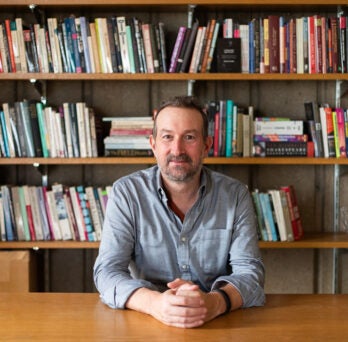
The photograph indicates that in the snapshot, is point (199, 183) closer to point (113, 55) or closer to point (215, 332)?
point (215, 332)

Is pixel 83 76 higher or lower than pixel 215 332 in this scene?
higher

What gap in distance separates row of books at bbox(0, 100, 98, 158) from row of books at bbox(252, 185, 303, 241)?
0.88m

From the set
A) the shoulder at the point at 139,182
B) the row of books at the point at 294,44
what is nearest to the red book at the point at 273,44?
the row of books at the point at 294,44

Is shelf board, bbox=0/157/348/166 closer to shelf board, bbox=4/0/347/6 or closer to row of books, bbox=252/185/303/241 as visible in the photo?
row of books, bbox=252/185/303/241

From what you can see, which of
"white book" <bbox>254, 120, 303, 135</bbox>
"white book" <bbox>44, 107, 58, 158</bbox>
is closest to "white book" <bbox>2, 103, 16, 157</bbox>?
"white book" <bbox>44, 107, 58, 158</bbox>

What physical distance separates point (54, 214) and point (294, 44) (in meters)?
1.49

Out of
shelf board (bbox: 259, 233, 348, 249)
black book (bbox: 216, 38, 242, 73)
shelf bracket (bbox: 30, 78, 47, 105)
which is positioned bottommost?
Answer: shelf board (bbox: 259, 233, 348, 249)

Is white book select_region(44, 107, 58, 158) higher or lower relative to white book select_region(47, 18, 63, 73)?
lower

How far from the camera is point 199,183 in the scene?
2.05 m

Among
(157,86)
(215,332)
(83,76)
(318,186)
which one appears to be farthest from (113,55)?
(215,332)

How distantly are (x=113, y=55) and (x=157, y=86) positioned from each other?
0.40 metres

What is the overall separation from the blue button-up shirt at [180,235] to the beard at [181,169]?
0.27 feet

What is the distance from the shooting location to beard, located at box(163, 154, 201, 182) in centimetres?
192

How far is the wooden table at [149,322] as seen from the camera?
137 centimetres
